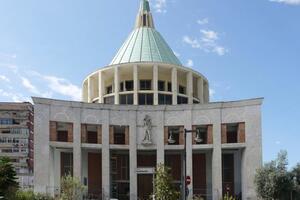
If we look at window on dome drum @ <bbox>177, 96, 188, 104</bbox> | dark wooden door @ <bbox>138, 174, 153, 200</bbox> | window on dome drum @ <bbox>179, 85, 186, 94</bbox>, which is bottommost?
dark wooden door @ <bbox>138, 174, 153, 200</bbox>

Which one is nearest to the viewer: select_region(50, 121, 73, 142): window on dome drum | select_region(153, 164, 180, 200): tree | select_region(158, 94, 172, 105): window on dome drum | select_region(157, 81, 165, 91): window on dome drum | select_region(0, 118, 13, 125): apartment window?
select_region(153, 164, 180, 200): tree

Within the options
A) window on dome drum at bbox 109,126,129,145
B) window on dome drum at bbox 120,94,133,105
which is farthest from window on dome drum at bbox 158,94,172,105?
window on dome drum at bbox 109,126,129,145

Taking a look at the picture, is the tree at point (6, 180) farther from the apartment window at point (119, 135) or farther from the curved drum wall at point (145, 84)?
the curved drum wall at point (145, 84)

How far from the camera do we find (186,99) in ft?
232

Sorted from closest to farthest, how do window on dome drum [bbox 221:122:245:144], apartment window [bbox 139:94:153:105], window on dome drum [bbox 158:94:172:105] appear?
window on dome drum [bbox 221:122:245:144] < apartment window [bbox 139:94:153:105] < window on dome drum [bbox 158:94:172:105]

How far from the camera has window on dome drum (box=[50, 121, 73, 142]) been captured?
57.9 m

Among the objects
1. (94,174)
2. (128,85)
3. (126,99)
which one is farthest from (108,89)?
(94,174)

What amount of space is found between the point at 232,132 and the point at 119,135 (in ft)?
45.4

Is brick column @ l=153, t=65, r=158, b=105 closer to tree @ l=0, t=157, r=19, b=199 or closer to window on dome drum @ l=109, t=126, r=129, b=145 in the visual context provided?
window on dome drum @ l=109, t=126, r=129, b=145

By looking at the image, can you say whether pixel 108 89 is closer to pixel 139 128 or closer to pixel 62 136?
pixel 139 128

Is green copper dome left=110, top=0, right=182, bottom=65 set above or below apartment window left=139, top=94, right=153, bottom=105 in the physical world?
above

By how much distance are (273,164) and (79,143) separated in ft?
71.7

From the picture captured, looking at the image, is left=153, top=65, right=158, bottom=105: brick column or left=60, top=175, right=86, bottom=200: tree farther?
left=153, top=65, right=158, bottom=105: brick column

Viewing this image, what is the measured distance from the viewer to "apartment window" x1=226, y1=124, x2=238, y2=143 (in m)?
60.8
